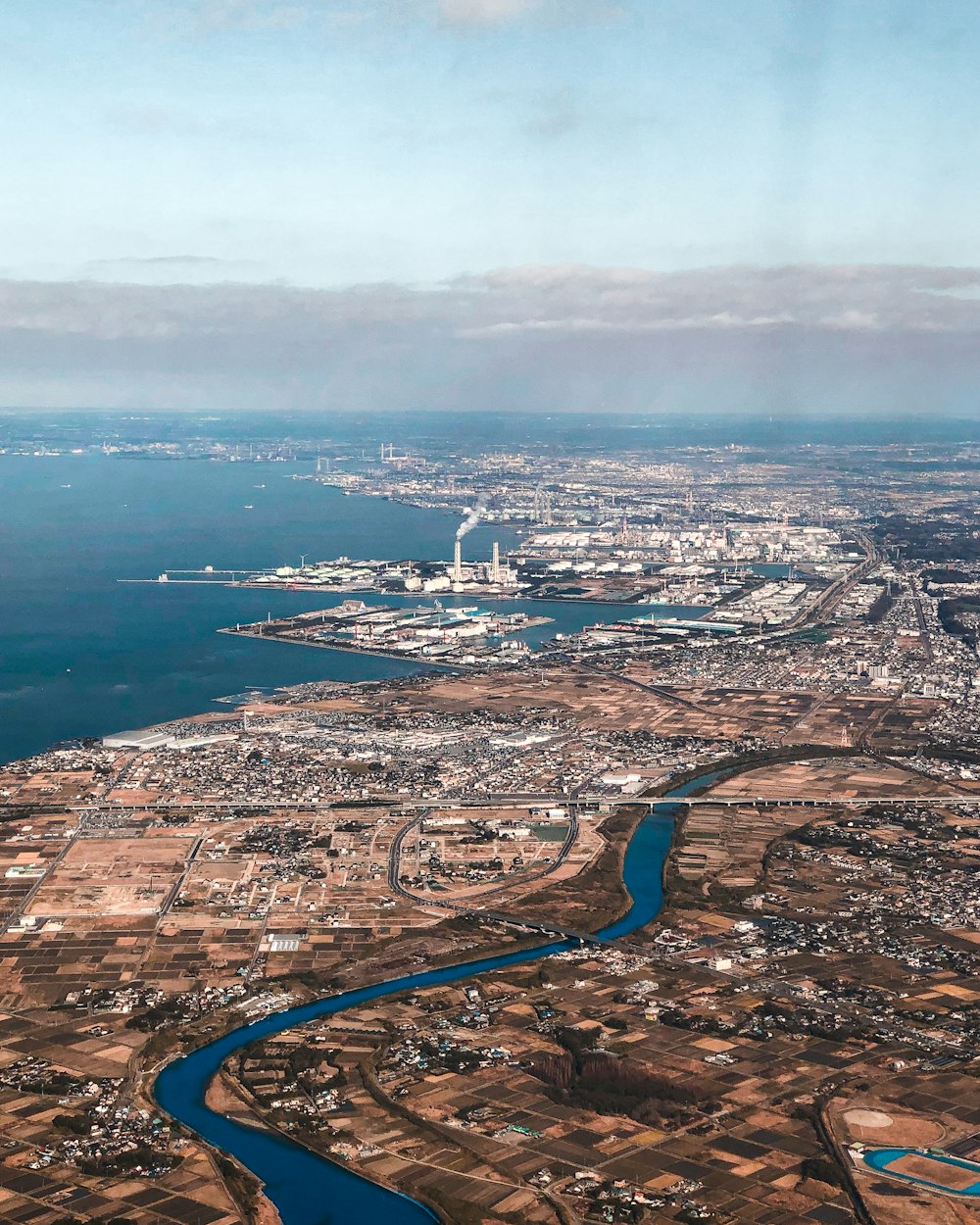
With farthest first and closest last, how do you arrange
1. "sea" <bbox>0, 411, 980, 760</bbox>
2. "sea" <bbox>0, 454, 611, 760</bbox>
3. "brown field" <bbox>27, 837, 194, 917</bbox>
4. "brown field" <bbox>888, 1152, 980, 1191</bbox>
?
"sea" <bbox>0, 411, 980, 760</bbox> < "sea" <bbox>0, 454, 611, 760</bbox> < "brown field" <bbox>27, 837, 194, 917</bbox> < "brown field" <bbox>888, 1152, 980, 1191</bbox>

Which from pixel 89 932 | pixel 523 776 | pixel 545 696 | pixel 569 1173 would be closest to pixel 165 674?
pixel 545 696

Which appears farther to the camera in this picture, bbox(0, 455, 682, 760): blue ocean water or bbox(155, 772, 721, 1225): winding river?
bbox(0, 455, 682, 760): blue ocean water

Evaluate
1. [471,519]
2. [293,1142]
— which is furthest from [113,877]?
[471,519]

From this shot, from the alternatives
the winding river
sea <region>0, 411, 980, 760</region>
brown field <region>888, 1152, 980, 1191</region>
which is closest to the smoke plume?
sea <region>0, 411, 980, 760</region>

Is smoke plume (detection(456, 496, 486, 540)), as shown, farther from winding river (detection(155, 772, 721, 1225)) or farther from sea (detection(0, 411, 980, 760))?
winding river (detection(155, 772, 721, 1225))

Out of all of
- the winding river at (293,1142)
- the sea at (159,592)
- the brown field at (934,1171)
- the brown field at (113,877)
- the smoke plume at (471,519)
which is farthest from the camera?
the smoke plume at (471,519)

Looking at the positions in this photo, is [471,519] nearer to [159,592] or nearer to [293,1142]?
[159,592]

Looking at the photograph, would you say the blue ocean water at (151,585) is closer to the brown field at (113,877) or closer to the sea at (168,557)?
the sea at (168,557)

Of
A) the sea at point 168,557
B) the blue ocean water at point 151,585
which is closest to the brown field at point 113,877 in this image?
the blue ocean water at point 151,585

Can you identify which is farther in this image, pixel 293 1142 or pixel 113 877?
pixel 113 877
